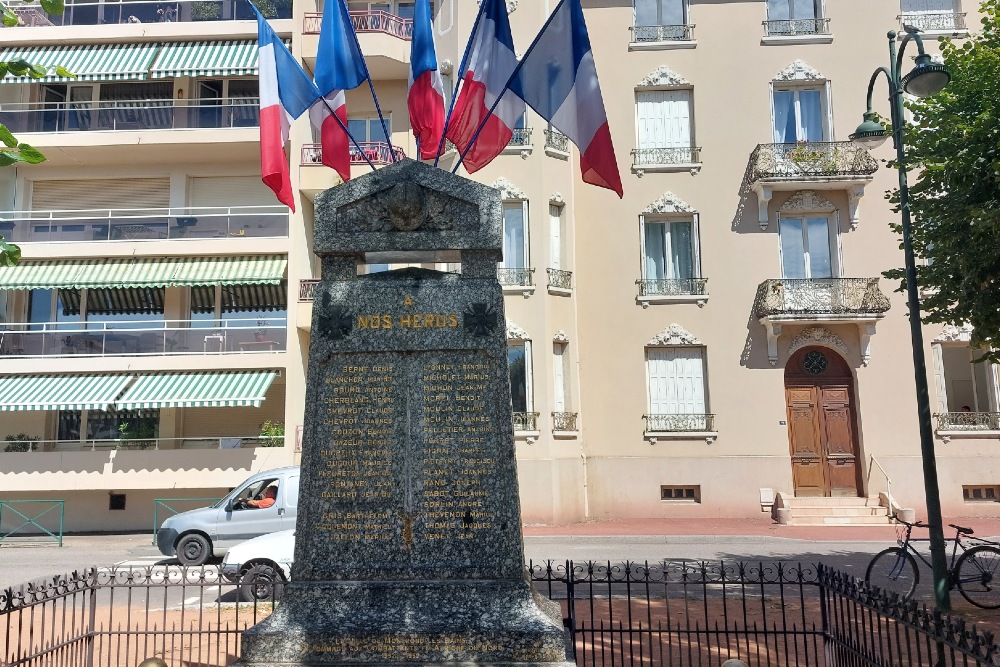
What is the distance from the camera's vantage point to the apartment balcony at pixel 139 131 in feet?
81.7

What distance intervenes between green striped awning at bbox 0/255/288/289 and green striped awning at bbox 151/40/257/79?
5816 millimetres

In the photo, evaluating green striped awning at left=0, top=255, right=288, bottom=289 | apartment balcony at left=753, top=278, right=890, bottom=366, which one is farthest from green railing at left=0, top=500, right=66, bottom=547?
apartment balcony at left=753, top=278, right=890, bottom=366

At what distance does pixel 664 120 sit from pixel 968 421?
1248cm

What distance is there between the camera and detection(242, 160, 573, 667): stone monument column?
17.8 ft

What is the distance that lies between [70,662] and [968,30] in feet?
90.8

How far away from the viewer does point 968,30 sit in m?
24.2

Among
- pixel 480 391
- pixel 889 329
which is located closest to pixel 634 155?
pixel 889 329

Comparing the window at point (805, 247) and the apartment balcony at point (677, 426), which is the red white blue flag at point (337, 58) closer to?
the apartment balcony at point (677, 426)

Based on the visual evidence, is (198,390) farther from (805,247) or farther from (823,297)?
(805,247)

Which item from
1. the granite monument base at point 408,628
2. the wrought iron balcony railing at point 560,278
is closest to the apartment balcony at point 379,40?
the wrought iron balcony railing at point 560,278

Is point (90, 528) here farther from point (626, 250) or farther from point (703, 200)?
point (703, 200)

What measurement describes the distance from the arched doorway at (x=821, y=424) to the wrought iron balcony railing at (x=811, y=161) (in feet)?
16.9

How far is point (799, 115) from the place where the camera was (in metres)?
24.3

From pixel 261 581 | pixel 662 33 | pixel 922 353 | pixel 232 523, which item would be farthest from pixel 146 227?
pixel 922 353
